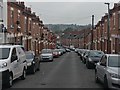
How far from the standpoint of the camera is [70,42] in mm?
191125

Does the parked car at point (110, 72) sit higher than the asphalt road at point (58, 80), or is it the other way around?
the parked car at point (110, 72)

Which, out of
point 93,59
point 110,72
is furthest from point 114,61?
point 93,59

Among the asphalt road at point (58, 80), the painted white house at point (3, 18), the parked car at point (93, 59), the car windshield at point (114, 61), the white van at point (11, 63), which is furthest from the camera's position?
the painted white house at point (3, 18)

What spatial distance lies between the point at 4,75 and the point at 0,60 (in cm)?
72

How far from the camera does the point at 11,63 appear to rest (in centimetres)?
1541

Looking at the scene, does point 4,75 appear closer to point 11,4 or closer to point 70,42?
point 11,4

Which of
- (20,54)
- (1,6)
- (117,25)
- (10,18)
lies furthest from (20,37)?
(20,54)

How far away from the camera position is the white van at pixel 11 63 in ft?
48.1

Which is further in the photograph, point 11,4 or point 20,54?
point 11,4

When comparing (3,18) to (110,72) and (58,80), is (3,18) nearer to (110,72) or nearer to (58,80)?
(58,80)

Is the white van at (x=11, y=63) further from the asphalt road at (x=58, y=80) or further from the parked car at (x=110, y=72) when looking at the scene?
the parked car at (x=110, y=72)

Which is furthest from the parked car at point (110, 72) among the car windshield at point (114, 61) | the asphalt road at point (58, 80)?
the asphalt road at point (58, 80)

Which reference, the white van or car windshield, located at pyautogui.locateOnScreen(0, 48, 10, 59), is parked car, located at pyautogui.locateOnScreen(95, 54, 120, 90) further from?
car windshield, located at pyautogui.locateOnScreen(0, 48, 10, 59)

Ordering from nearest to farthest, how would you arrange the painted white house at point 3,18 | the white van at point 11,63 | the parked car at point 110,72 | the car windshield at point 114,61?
the parked car at point 110,72 → the car windshield at point 114,61 → the white van at point 11,63 → the painted white house at point 3,18
